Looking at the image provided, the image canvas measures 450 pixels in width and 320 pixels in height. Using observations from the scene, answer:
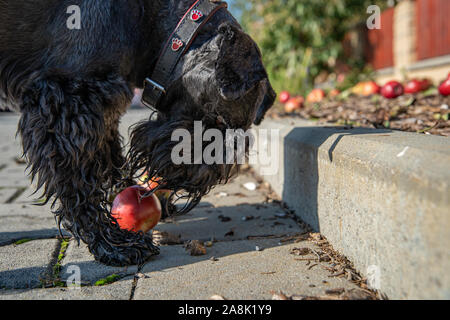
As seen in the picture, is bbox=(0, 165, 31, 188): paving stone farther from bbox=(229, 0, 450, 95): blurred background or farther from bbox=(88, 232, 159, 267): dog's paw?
bbox=(229, 0, 450, 95): blurred background

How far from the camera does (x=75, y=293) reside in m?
1.75

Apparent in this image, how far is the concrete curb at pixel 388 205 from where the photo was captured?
1241mm

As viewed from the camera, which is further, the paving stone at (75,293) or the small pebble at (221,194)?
the small pebble at (221,194)

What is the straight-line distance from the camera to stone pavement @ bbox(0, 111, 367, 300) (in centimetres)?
174

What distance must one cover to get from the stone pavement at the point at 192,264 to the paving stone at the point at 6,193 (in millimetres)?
565

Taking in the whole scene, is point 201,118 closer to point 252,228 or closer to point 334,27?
point 252,228

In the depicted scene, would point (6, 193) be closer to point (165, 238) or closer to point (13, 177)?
point (13, 177)

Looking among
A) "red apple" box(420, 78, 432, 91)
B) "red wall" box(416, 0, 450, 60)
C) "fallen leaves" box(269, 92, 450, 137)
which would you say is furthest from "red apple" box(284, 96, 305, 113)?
"red wall" box(416, 0, 450, 60)

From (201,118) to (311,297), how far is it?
1.12 metres

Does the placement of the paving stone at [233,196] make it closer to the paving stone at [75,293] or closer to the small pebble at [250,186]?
the small pebble at [250,186]

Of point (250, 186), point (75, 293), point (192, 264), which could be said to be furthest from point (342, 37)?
point (75, 293)

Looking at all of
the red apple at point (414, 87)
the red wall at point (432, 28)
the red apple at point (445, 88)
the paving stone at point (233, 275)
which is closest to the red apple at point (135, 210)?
the paving stone at point (233, 275)

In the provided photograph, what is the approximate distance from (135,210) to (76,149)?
55 centimetres
